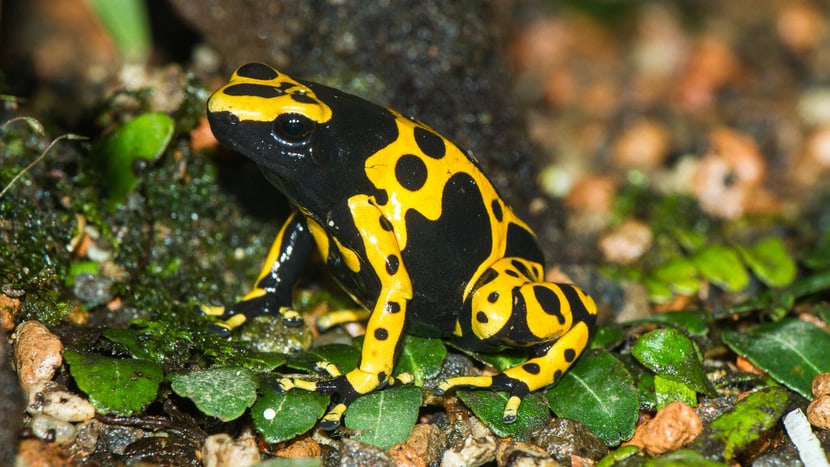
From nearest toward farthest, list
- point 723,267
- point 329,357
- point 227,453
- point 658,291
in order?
point 227,453
point 329,357
point 658,291
point 723,267

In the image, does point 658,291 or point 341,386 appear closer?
point 341,386

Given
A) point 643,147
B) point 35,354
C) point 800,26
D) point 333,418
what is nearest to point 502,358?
point 333,418

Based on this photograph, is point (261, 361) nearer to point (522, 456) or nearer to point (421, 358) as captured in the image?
point (421, 358)

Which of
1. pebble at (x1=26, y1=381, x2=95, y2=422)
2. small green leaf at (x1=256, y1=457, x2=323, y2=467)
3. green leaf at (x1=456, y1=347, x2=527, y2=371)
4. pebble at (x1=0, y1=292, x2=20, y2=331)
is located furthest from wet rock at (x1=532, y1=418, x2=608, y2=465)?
pebble at (x1=0, y1=292, x2=20, y2=331)

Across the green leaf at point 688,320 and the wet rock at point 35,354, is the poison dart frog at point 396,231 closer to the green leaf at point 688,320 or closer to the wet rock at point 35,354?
the green leaf at point 688,320

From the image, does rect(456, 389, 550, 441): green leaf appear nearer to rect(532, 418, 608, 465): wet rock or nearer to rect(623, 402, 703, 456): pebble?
rect(532, 418, 608, 465): wet rock

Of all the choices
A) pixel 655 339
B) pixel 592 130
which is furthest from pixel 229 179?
pixel 592 130
